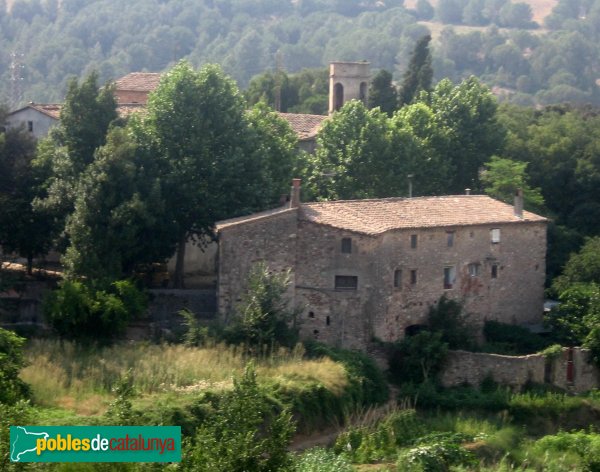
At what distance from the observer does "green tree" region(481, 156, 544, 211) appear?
45.5 metres

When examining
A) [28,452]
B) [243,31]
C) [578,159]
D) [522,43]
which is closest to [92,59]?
[243,31]

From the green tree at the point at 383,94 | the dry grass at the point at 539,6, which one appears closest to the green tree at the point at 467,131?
the green tree at the point at 383,94

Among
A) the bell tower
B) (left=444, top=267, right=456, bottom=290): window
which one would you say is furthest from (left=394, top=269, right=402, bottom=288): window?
the bell tower

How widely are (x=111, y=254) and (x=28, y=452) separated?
53.0 ft

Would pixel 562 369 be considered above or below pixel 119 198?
below

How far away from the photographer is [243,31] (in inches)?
6304

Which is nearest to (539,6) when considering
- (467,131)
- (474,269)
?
(467,131)

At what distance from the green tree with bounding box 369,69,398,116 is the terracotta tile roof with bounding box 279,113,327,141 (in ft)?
14.0

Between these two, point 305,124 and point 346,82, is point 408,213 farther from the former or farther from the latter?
point 346,82

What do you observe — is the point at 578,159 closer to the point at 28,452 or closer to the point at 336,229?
the point at 336,229

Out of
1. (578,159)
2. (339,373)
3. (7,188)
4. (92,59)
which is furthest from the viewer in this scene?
(92,59)

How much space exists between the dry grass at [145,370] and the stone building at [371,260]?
231 cm

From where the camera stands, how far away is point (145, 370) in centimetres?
3105

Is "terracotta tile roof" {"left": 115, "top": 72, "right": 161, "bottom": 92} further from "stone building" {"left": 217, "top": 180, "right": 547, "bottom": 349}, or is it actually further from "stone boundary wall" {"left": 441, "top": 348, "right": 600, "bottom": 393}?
"stone boundary wall" {"left": 441, "top": 348, "right": 600, "bottom": 393}
